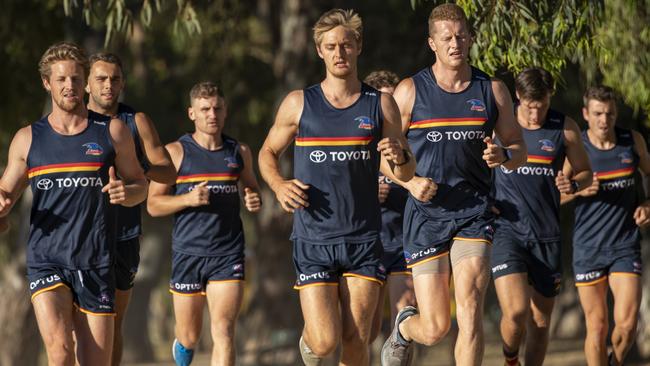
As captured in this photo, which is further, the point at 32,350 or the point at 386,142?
the point at 32,350

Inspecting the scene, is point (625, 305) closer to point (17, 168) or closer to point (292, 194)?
point (292, 194)

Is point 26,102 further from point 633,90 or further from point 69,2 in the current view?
point 633,90

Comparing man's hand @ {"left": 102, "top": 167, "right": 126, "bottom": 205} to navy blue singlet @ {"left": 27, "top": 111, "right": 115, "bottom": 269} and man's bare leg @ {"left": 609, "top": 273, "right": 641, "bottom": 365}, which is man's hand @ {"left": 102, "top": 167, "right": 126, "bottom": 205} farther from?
man's bare leg @ {"left": 609, "top": 273, "right": 641, "bottom": 365}

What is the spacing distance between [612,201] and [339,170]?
14.5ft

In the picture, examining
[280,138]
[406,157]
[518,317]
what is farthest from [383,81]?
[406,157]

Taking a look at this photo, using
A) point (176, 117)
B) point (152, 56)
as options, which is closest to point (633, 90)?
point (176, 117)

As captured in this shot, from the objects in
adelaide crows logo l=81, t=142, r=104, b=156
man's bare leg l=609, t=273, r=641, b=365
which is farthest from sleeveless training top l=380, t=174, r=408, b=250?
adelaide crows logo l=81, t=142, r=104, b=156

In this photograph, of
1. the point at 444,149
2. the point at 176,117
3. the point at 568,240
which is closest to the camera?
the point at 444,149

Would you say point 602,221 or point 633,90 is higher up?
point 633,90

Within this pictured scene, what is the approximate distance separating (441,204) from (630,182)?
3.78 metres

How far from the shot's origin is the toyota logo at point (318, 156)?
9398mm

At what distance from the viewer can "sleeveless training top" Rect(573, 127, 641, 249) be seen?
42.1ft

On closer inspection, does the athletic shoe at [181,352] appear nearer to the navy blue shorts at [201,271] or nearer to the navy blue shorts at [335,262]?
the navy blue shorts at [201,271]

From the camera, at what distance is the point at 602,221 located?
12898 mm
